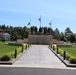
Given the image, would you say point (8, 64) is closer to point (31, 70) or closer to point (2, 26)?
point (31, 70)

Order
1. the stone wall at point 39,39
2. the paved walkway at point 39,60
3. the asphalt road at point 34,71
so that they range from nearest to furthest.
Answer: the asphalt road at point 34,71 → the paved walkway at point 39,60 → the stone wall at point 39,39

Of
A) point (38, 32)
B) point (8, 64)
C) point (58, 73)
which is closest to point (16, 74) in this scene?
point (58, 73)

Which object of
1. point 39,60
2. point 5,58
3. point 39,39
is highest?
point 39,39

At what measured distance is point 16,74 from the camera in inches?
497

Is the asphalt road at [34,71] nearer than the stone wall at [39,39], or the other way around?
the asphalt road at [34,71]

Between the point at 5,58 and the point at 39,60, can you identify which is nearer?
the point at 5,58

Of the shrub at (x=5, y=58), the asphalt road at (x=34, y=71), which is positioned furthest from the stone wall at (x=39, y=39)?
the asphalt road at (x=34, y=71)

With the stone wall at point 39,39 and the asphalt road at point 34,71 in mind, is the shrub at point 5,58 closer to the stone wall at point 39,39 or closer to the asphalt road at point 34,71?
the asphalt road at point 34,71

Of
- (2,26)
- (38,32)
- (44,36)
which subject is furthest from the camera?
(2,26)

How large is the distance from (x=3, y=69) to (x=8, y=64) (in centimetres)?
252

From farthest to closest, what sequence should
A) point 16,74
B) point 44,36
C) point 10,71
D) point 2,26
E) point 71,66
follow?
point 2,26
point 44,36
point 71,66
point 10,71
point 16,74

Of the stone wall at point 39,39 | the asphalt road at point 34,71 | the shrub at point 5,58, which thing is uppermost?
the stone wall at point 39,39

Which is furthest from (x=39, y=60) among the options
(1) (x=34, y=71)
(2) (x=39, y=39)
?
(2) (x=39, y=39)

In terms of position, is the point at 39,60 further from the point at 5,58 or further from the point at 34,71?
the point at 34,71
